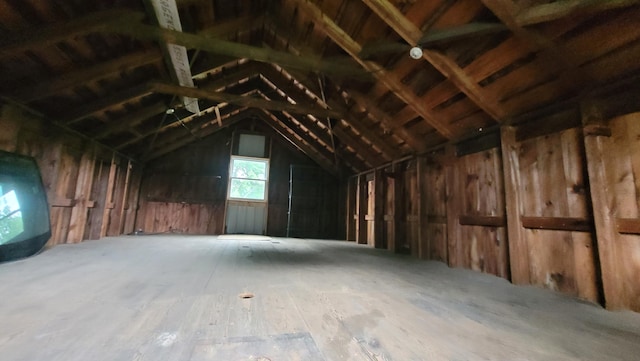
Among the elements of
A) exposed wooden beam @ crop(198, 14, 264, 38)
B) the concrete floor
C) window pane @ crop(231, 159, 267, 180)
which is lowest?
the concrete floor

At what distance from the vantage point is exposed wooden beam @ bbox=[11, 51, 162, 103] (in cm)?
322

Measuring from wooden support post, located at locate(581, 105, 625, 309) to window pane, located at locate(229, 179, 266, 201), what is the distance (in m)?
8.03

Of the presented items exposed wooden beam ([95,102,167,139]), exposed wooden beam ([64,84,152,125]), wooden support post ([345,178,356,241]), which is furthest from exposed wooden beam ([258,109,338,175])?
exposed wooden beam ([64,84,152,125])

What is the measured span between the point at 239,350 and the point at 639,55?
3412 mm

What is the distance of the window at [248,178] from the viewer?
28.6 feet

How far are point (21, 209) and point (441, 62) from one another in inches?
216

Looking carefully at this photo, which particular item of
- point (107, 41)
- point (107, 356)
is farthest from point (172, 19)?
point (107, 356)

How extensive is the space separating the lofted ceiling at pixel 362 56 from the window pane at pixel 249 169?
3.76 m

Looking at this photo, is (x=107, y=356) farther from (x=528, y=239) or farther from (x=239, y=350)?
(x=528, y=239)

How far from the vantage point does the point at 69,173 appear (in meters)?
4.48

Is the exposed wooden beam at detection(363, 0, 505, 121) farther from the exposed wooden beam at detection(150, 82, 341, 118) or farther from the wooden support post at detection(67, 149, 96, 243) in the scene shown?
the wooden support post at detection(67, 149, 96, 243)

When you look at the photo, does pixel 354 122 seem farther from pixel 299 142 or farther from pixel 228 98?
pixel 299 142

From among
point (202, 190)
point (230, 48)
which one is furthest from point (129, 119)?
point (202, 190)

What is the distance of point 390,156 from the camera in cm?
542
